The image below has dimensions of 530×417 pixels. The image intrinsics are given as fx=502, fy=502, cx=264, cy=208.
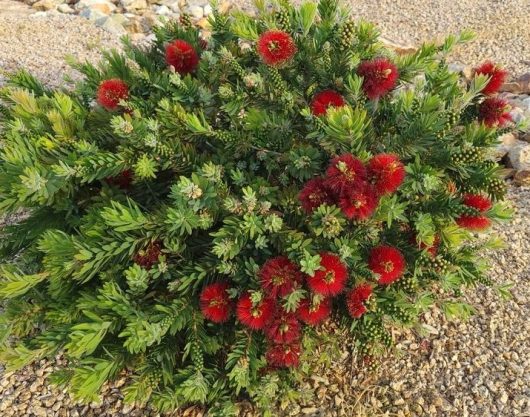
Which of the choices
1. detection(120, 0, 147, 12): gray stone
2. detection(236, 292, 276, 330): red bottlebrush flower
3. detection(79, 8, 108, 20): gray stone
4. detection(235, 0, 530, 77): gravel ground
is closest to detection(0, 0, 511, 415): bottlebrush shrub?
detection(236, 292, 276, 330): red bottlebrush flower

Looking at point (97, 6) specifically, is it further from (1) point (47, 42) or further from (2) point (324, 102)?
(2) point (324, 102)

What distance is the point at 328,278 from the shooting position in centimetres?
176

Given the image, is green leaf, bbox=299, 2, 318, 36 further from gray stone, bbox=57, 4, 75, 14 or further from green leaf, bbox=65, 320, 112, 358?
gray stone, bbox=57, 4, 75, 14

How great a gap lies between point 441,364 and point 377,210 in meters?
1.02

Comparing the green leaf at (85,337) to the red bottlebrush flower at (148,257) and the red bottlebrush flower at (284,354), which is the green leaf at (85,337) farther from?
the red bottlebrush flower at (284,354)

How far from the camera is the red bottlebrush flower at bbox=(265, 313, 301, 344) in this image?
1882mm

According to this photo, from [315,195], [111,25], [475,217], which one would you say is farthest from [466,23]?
[315,195]

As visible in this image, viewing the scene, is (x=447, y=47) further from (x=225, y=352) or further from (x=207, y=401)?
(x=207, y=401)

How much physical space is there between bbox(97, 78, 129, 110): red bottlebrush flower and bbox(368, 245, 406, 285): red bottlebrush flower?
1278mm

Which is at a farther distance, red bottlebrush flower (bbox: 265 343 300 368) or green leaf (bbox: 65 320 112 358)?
red bottlebrush flower (bbox: 265 343 300 368)

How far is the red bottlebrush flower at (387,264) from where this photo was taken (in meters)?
1.86

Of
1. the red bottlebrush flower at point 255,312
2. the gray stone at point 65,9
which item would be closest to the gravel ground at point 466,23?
the gray stone at point 65,9

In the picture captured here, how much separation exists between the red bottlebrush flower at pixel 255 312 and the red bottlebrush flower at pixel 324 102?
790 millimetres

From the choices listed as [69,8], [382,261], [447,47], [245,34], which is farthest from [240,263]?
[69,8]
